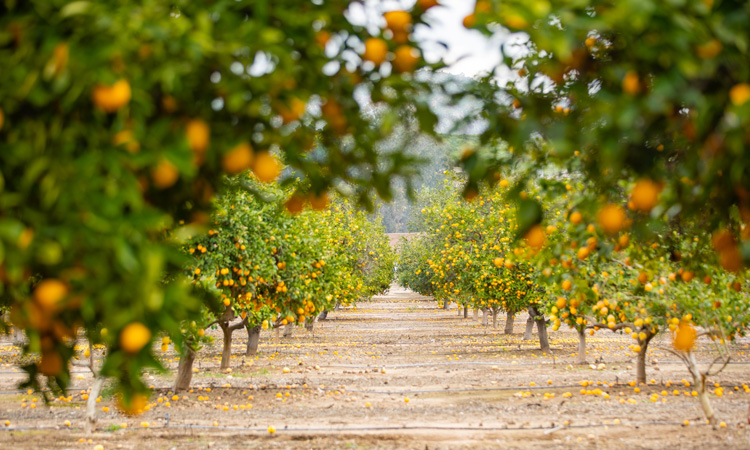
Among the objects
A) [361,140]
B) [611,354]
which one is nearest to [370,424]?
[361,140]

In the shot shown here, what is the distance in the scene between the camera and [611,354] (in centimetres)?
1689

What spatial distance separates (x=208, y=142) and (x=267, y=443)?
6523 millimetres

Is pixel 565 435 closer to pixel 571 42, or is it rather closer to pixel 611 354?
pixel 571 42

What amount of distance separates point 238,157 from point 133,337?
60 centimetres

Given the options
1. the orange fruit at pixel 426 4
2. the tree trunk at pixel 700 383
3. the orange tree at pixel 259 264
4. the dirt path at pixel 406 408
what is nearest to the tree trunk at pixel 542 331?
the dirt path at pixel 406 408

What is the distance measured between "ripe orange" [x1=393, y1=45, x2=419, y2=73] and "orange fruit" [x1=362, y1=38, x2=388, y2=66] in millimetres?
39

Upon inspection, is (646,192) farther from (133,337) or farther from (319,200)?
(133,337)

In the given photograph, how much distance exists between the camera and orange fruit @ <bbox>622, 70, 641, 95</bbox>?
1.65m

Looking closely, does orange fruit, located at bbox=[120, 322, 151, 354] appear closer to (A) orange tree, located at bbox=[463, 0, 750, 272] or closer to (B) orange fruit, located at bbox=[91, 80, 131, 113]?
(B) orange fruit, located at bbox=[91, 80, 131, 113]

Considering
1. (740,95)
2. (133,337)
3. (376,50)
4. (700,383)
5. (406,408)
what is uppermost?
(376,50)

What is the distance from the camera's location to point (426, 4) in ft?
6.17

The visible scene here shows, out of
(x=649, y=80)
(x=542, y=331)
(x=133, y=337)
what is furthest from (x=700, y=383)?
(x=542, y=331)

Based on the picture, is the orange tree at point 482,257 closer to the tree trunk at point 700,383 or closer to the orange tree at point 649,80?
the tree trunk at point 700,383

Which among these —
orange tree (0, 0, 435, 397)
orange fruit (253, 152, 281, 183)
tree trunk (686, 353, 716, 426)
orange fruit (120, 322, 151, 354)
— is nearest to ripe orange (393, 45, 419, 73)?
orange tree (0, 0, 435, 397)
